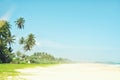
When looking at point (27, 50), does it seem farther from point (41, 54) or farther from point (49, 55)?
point (49, 55)

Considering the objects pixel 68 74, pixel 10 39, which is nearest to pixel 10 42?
pixel 10 39

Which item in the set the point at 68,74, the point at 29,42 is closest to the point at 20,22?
the point at 29,42

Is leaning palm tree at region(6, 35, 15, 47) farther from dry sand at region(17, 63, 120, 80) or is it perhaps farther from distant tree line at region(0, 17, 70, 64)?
dry sand at region(17, 63, 120, 80)

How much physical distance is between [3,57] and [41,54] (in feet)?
312

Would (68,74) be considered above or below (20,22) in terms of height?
below

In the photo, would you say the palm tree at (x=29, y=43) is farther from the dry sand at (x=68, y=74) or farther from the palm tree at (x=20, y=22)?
the dry sand at (x=68, y=74)

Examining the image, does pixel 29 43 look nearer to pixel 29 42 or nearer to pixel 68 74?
pixel 29 42

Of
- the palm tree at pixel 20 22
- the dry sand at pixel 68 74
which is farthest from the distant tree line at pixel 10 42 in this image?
the dry sand at pixel 68 74

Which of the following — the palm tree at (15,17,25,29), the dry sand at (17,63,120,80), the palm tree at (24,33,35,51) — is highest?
the palm tree at (15,17,25,29)

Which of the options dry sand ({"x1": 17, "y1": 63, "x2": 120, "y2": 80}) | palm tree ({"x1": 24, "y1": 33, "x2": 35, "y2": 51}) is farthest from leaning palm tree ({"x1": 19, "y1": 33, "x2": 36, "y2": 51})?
dry sand ({"x1": 17, "y1": 63, "x2": 120, "y2": 80})

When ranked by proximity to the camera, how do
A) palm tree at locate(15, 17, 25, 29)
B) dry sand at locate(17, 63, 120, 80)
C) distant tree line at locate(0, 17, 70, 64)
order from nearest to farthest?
dry sand at locate(17, 63, 120, 80) → distant tree line at locate(0, 17, 70, 64) → palm tree at locate(15, 17, 25, 29)

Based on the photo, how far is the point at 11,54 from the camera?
299ft

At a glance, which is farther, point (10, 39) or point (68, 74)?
point (10, 39)

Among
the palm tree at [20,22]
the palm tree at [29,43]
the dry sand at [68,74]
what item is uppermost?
the palm tree at [20,22]
